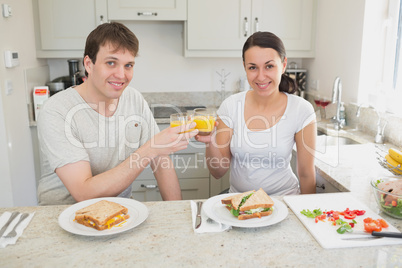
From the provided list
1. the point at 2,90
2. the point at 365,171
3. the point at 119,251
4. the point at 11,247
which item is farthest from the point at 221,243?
the point at 2,90

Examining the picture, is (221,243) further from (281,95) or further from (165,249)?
(281,95)

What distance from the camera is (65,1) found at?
2.95 meters

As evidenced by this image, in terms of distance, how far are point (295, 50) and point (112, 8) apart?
1572 millimetres

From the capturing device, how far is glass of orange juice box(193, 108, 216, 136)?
1.43 metres

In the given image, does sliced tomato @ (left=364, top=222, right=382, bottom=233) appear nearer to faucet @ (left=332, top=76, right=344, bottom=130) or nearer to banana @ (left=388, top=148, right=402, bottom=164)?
banana @ (left=388, top=148, right=402, bottom=164)

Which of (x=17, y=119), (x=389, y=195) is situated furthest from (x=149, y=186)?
(x=389, y=195)

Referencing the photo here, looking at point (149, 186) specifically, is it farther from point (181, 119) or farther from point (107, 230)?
point (107, 230)

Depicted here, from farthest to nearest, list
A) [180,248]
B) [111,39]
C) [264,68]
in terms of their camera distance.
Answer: [264,68], [111,39], [180,248]

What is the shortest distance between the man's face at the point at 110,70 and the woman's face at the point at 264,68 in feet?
1.87

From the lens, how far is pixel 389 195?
120 cm

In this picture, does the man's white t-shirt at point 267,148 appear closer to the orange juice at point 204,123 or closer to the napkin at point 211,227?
the orange juice at point 204,123

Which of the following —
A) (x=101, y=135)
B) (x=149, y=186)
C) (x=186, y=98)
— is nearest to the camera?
(x=101, y=135)

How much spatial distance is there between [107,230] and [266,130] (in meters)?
0.99

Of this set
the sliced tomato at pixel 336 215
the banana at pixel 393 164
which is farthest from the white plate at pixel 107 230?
the banana at pixel 393 164
